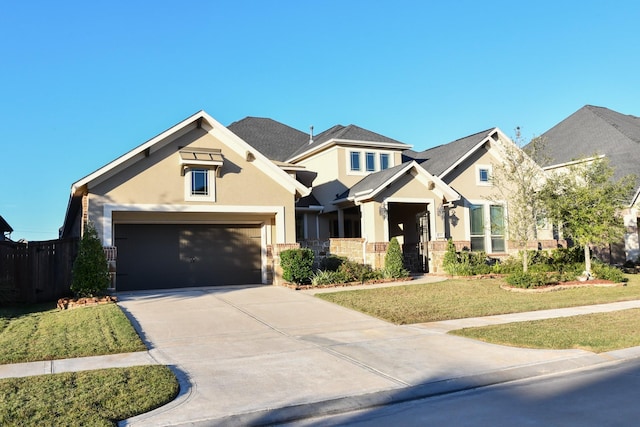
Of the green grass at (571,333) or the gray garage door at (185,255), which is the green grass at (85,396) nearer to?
the green grass at (571,333)

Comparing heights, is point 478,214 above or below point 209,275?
above

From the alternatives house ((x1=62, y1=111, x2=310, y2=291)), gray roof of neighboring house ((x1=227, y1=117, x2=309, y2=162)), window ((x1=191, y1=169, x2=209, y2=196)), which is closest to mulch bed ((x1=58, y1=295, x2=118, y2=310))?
house ((x1=62, y1=111, x2=310, y2=291))

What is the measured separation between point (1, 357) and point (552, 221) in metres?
17.3

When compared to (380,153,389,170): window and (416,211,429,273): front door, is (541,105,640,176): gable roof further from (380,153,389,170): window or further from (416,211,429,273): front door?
(416,211,429,273): front door

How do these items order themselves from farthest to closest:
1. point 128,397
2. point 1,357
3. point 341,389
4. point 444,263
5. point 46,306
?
1. point 444,263
2. point 46,306
3. point 1,357
4. point 341,389
5. point 128,397

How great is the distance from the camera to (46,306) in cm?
1378

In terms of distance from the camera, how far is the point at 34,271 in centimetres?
1430

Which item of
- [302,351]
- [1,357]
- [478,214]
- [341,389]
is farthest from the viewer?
[478,214]

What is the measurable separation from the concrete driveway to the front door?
10.3 m

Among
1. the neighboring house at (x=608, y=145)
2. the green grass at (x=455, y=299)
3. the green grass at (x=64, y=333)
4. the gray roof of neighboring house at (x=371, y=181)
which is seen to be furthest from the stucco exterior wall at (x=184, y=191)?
the neighboring house at (x=608, y=145)

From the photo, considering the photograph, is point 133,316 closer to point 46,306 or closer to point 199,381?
point 46,306

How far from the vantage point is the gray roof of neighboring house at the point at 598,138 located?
27688 mm

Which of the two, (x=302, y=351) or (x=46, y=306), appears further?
(x=46, y=306)

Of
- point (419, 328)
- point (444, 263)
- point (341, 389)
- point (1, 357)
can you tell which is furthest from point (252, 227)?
point (341, 389)
